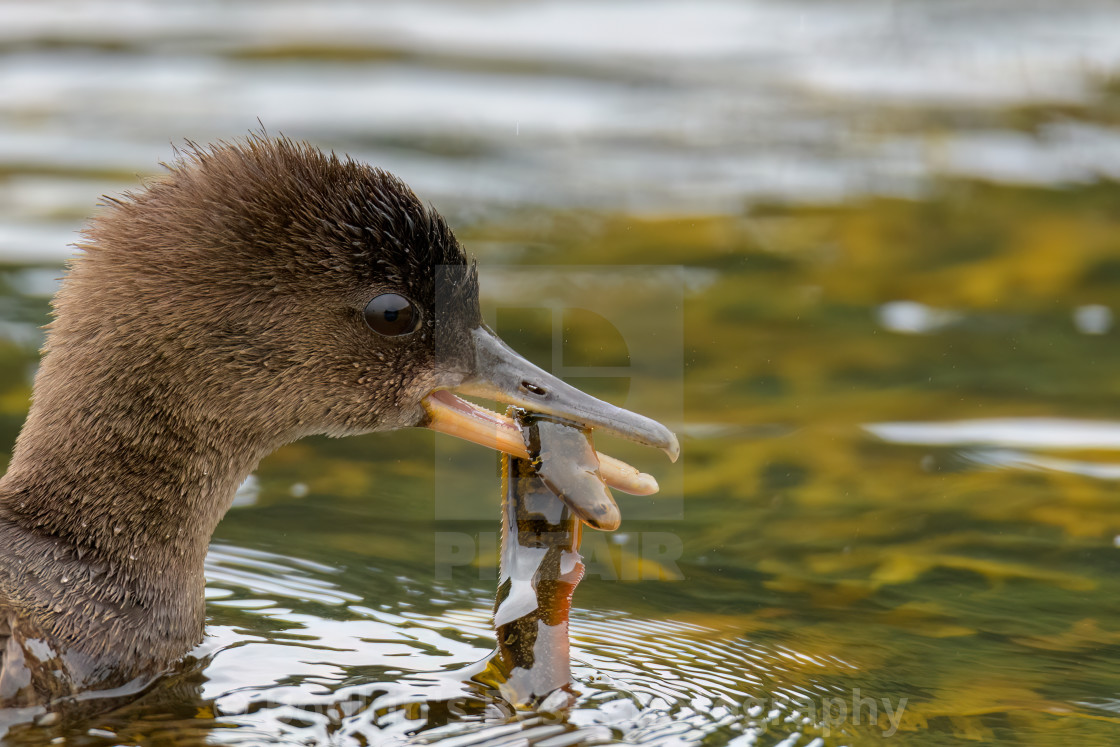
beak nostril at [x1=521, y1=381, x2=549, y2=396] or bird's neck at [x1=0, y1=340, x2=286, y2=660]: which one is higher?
beak nostril at [x1=521, y1=381, x2=549, y2=396]

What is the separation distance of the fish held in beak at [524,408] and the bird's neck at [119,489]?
0.77 metres

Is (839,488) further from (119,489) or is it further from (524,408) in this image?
(119,489)

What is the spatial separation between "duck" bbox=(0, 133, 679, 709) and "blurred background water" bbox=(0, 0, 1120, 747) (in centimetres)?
43

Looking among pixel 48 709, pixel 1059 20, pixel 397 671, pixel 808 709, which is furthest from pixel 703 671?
pixel 1059 20

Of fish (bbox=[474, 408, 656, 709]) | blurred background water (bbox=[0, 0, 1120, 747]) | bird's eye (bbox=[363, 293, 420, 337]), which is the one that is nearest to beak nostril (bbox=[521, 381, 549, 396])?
fish (bbox=[474, 408, 656, 709])

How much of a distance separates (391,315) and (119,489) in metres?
1.06

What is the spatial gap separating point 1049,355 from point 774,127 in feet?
13.3

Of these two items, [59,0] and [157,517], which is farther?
[59,0]

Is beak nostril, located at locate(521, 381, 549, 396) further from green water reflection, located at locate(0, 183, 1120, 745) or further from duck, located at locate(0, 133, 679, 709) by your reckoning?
green water reflection, located at locate(0, 183, 1120, 745)

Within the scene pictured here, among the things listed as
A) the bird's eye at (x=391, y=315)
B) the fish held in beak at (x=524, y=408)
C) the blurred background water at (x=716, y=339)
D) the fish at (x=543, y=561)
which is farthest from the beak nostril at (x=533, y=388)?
the blurred background water at (x=716, y=339)

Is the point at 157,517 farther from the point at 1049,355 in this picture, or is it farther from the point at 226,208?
the point at 1049,355

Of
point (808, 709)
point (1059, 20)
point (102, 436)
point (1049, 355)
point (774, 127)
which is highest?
point (1059, 20)

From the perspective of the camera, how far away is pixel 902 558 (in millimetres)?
6465

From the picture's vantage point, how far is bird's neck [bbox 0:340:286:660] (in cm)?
516
